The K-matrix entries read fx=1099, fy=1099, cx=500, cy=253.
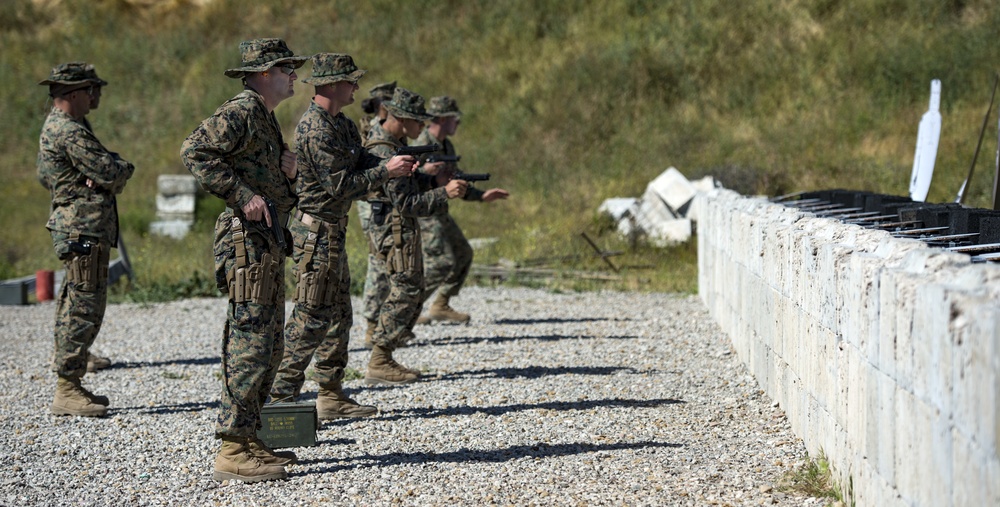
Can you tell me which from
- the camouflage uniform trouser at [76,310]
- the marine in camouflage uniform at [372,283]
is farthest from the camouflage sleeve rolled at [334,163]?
the marine in camouflage uniform at [372,283]

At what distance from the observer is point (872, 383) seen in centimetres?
409

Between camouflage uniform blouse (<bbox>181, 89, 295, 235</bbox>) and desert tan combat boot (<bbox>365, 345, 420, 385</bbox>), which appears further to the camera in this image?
desert tan combat boot (<bbox>365, 345, 420, 385</bbox>)

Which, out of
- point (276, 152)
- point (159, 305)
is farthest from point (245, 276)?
point (159, 305)

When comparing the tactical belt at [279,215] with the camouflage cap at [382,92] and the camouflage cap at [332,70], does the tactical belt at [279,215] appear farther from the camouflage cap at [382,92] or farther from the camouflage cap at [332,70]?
the camouflage cap at [382,92]

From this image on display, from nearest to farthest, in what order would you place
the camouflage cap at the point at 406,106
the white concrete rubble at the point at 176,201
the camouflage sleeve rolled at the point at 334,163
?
the camouflage sleeve rolled at the point at 334,163 → the camouflage cap at the point at 406,106 → the white concrete rubble at the point at 176,201

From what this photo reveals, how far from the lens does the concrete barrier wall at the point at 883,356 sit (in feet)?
9.71

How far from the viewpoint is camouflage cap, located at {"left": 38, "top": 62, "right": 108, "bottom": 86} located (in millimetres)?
7223

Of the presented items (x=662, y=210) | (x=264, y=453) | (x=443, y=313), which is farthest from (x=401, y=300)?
(x=662, y=210)

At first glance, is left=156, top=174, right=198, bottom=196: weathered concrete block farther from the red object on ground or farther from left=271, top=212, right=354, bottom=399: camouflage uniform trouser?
left=271, top=212, right=354, bottom=399: camouflage uniform trouser

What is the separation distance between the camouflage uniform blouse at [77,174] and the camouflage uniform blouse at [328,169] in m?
1.77

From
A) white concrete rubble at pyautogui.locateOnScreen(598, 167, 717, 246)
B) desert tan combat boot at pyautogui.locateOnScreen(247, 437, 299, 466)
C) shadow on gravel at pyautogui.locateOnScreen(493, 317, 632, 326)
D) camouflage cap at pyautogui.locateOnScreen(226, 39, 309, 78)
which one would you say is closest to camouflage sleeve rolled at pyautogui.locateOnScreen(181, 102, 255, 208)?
camouflage cap at pyautogui.locateOnScreen(226, 39, 309, 78)

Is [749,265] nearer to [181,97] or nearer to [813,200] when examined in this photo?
[813,200]

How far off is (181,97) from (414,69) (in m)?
5.99

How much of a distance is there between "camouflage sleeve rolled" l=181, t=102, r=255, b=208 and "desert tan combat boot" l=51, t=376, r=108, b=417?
8.68ft
